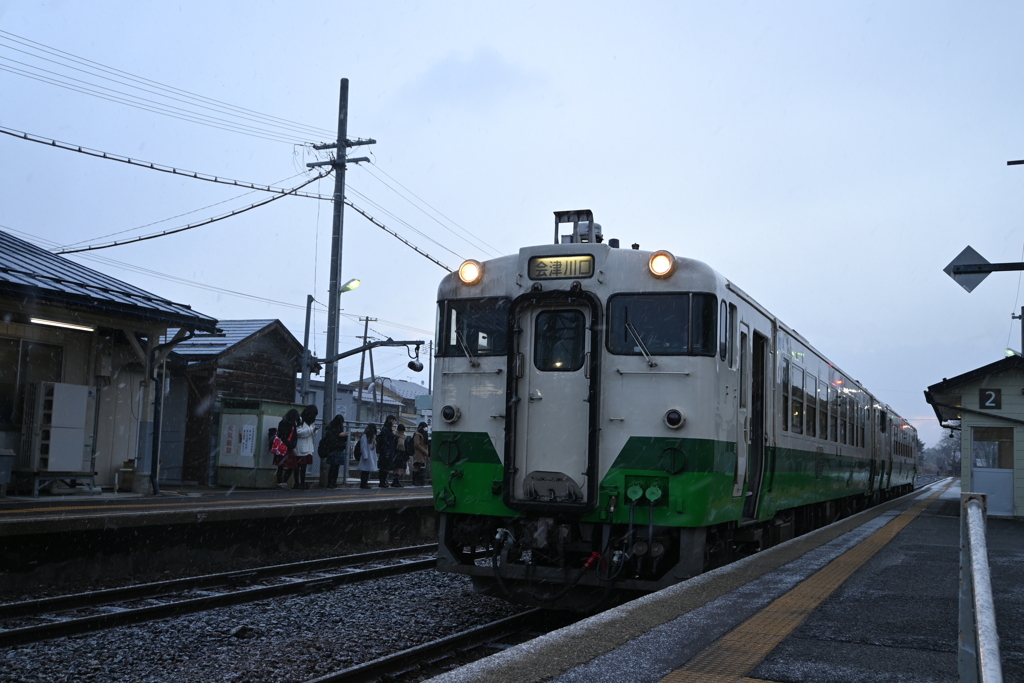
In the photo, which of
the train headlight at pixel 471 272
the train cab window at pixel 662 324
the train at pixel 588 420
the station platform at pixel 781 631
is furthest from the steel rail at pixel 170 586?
the station platform at pixel 781 631

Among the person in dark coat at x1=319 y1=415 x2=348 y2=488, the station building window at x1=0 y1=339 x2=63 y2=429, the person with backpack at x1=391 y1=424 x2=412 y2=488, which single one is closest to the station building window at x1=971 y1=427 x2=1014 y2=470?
the person with backpack at x1=391 y1=424 x2=412 y2=488

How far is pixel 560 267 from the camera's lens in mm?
7176

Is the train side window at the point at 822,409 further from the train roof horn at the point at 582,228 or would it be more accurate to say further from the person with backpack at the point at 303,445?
the person with backpack at the point at 303,445

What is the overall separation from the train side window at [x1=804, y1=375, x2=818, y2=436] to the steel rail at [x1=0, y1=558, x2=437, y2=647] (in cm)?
507

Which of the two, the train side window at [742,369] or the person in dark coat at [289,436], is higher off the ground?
the train side window at [742,369]

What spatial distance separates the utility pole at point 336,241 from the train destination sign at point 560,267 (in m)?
13.6

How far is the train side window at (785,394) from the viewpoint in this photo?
30.8ft

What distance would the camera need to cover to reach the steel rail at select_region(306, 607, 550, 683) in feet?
18.3

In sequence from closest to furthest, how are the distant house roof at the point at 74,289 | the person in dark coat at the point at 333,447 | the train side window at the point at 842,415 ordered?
the distant house roof at the point at 74,289 → the train side window at the point at 842,415 → the person in dark coat at the point at 333,447

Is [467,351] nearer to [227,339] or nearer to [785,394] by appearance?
[785,394]

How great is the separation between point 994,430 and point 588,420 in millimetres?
14022

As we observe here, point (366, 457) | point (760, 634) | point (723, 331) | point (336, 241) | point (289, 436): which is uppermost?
point (336, 241)

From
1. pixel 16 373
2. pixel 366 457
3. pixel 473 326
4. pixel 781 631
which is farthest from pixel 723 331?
pixel 366 457

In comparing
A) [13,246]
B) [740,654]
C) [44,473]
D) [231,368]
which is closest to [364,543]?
[44,473]
